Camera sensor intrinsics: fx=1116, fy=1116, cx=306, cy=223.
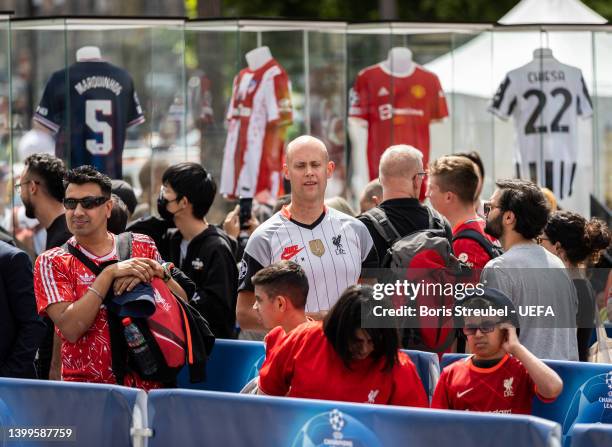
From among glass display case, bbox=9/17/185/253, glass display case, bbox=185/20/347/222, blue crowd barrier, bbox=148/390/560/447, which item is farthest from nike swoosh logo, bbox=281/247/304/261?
glass display case, bbox=185/20/347/222

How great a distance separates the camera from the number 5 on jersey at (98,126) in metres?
9.98

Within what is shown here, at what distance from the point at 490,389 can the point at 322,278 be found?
4.38 ft

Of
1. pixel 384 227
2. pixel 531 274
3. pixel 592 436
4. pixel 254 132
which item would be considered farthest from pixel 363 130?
pixel 592 436

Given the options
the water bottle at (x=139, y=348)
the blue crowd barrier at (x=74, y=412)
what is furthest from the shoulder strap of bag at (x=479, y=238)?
the blue crowd barrier at (x=74, y=412)

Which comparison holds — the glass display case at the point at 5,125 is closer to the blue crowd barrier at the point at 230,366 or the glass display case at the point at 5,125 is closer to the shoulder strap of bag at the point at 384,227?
the blue crowd barrier at the point at 230,366

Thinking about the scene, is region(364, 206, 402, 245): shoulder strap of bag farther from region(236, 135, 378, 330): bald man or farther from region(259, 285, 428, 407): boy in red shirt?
region(259, 285, 428, 407): boy in red shirt

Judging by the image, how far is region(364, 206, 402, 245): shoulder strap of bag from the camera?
6.43m

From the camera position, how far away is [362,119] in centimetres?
1100

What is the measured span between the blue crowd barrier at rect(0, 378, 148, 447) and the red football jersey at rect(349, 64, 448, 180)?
251 inches

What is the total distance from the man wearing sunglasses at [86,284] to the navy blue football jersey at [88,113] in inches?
176

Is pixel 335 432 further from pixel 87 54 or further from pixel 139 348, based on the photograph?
pixel 87 54

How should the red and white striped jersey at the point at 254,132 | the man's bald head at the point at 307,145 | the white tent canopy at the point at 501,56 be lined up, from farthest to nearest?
1. the white tent canopy at the point at 501,56
2. the red and white striped jersey at the point at 254,132
3. the man's bald head at the point at 307,145

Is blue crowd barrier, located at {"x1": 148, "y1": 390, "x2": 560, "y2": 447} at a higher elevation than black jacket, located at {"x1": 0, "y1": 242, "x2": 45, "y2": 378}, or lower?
lower

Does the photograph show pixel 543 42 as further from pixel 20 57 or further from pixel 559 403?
pixel 559 403
